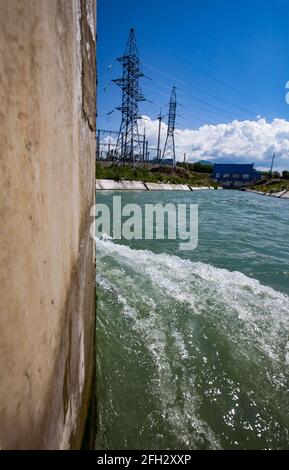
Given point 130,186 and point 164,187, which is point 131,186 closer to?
point 130,186

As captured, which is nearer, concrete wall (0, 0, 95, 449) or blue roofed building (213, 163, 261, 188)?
concrete wall (0, 0, 95, 449)

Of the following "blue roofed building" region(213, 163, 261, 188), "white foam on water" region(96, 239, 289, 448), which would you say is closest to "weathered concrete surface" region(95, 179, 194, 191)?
"white foam on water" region(96, 239, 289, 448)

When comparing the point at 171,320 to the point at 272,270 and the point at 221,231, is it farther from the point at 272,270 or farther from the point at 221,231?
the point at 221,231

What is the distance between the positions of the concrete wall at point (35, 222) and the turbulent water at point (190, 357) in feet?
4.01

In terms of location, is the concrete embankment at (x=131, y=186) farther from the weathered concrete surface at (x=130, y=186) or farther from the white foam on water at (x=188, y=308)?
the white foam on water at (x=188, y=308)

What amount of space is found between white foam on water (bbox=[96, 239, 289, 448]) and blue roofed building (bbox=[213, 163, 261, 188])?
223 feet

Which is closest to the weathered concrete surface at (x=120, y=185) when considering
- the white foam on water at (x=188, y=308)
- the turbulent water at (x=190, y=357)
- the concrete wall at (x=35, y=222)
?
the white foam on water at (x=188, y=308)

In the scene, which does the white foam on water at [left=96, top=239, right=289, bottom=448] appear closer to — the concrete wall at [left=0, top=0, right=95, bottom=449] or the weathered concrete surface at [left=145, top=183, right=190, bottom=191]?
the concrete wall at [left=0, top=0, right=95, bottom=449]

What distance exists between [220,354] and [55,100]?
9.71ft

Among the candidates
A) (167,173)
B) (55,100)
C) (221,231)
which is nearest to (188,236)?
(221,231)

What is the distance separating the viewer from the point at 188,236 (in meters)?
9.27

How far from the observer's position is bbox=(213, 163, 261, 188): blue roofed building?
71812 mm

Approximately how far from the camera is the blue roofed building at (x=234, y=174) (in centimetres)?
7181

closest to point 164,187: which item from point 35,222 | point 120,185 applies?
point 120,185
